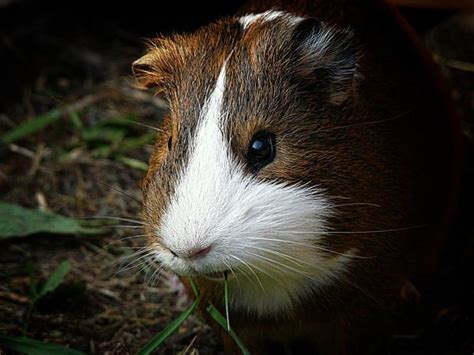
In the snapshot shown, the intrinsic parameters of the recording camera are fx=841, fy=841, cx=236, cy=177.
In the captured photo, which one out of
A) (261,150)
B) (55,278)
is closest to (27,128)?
(55,278)

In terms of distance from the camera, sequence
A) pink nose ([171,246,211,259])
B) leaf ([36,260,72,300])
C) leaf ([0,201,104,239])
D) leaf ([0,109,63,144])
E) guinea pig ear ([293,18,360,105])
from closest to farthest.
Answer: pink nose ([171,246,211,259]), guinea pig ear ([293,18,360,105]), leaf ([36,260,72,300]), leaf ([0,201,104,239]), leaf ([0,109,63,144])

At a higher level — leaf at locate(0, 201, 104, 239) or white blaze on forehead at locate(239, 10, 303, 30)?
white blaze on forehead at locate(239, 10, 303, 30)

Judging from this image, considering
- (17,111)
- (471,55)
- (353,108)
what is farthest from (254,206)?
(17,111)

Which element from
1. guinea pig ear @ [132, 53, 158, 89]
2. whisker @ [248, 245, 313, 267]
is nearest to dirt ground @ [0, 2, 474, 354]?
guinea pig ear @ [132, 53, 158, 89]

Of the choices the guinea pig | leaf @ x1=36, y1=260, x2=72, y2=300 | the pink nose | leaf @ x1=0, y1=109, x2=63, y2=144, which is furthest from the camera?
leaf @ x1=0, y1=109, x2=63, y2=144

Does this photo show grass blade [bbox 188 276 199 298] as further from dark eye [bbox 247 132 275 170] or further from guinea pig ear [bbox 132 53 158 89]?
guinea pig ear [bbox 132 53 158 89]

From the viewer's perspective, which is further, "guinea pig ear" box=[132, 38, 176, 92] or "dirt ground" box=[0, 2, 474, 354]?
"dirt ground" box=[0, 2, 474, 354]

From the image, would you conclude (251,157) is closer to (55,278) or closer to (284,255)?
(284,255)
